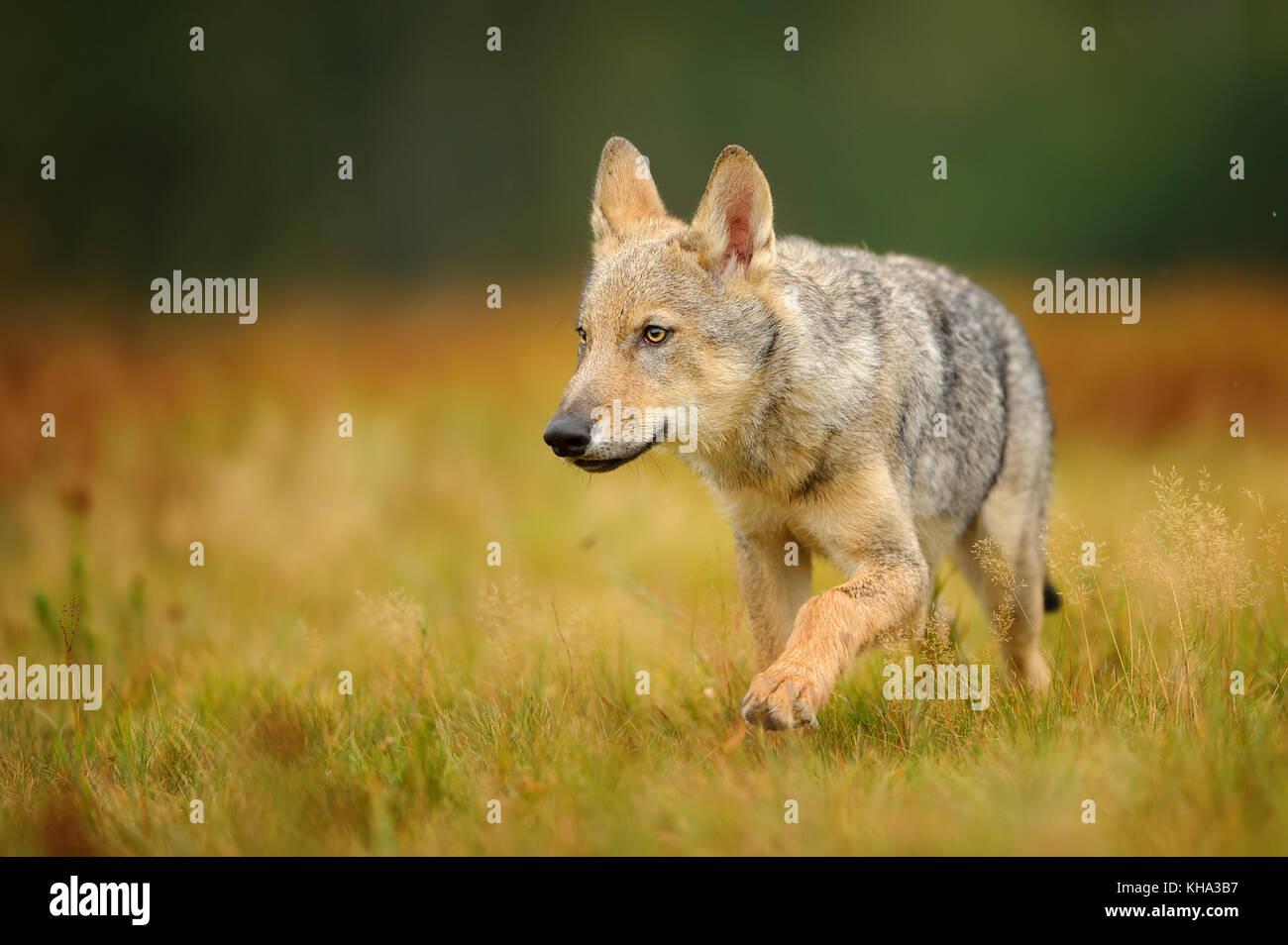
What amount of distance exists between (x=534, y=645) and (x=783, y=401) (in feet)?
6.31

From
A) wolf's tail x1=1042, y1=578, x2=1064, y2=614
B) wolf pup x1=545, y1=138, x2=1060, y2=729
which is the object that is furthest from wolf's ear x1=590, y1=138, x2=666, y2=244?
wolf's tail x1=1042, y1=578, x2=1064, y2=614

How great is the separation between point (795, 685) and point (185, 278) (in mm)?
10084

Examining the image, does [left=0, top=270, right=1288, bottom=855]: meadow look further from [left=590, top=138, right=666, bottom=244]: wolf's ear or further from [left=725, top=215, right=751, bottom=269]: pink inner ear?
[left=590, top=138, right=666, bottom=244]: wolf's ear

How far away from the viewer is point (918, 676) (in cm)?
487

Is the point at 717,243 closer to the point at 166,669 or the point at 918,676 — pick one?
the point at 918,676

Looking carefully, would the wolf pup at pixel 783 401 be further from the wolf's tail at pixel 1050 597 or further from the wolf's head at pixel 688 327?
the wolf's tail at pixel 1050 597

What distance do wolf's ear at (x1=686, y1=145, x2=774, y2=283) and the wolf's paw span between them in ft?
5.48

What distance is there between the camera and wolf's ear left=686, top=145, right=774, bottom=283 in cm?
478

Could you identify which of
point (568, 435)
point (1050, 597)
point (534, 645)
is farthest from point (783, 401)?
point (1050, 597)

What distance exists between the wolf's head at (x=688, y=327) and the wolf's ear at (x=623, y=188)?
50 cm

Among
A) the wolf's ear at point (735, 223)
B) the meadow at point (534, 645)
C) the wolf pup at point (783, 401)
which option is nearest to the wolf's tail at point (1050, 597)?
the meadow at point (534, 645)

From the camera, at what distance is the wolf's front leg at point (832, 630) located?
166 inches

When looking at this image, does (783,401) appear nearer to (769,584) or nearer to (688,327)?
(688,327)

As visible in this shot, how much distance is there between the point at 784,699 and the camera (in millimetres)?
4211
